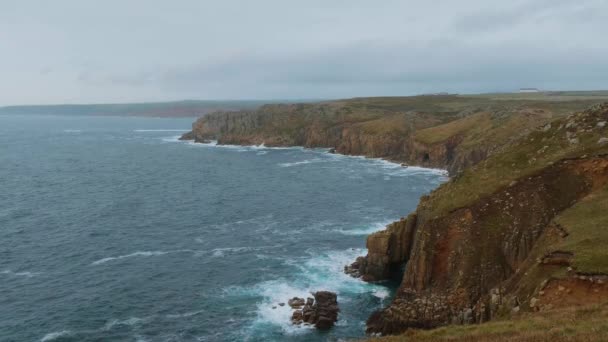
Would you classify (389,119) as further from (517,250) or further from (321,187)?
(517,250)

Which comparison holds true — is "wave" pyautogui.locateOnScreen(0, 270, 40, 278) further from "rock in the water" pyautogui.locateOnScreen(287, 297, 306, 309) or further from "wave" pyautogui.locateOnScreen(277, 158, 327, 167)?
"wave" pyautogui.locateOnScreen(277, 158, 327, 167)

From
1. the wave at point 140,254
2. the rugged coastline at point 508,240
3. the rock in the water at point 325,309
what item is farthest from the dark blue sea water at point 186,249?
the rugged coastline at point 508,240

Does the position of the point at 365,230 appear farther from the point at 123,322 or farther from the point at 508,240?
the point at 123,322

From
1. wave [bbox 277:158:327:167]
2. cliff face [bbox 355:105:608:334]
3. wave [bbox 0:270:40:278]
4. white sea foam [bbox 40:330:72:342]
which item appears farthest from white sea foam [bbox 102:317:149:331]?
wave [bbox 277:158:327:167]

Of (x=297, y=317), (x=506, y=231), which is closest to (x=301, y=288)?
(x=297, y=317)

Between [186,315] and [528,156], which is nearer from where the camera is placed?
[186,315]
